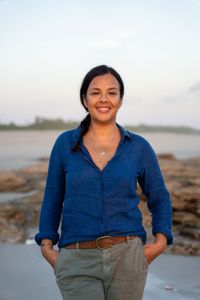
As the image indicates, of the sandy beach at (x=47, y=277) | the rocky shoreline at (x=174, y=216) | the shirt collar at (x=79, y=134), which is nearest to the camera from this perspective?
the shirt collar at (x=79, y=134)

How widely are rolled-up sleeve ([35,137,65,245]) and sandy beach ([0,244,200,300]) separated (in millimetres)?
1686

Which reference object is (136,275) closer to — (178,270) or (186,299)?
(186,299)

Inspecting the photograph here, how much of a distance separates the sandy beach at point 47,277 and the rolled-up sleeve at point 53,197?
169cm

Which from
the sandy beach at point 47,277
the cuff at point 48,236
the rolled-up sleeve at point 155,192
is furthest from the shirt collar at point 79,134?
the sandy beach at point 47,277

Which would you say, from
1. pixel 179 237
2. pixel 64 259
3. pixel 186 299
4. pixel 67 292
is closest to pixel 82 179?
pixel 64 259

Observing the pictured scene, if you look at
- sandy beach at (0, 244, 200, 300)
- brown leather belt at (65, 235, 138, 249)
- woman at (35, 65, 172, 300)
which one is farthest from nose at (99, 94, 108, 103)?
sandy beach at (0, 244, 200, 300)

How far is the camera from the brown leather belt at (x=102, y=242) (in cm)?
207

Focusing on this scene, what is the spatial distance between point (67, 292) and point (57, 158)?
1.90 feet

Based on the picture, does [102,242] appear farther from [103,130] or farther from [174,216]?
[174,216]

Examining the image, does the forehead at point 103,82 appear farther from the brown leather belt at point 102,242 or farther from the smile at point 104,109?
the brown leather belt at point 102,242

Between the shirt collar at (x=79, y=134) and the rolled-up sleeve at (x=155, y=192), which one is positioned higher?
the shirt collar at (x=79, y=134)

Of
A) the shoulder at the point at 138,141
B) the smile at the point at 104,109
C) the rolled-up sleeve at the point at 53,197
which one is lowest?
the rolled-up sleeve at the point at 53,197

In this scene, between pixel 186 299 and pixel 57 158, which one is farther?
pixel 186 299

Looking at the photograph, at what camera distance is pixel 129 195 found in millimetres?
2156
